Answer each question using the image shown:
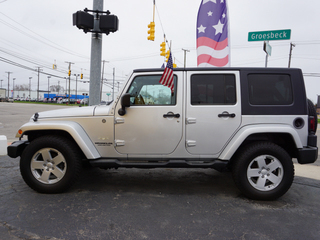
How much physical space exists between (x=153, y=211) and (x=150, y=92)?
1.70 m

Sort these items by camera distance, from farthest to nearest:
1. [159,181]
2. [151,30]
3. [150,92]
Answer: [151,30], [159,181], [150,92]

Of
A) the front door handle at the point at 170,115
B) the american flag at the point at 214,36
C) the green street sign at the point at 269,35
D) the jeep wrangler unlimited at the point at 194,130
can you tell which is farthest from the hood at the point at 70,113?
the green street sign at the point at 269,35

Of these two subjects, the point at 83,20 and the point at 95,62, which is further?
the point at 95,62

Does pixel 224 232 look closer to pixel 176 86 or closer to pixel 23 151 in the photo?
pixel 176 86

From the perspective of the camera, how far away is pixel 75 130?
3709 millimetres

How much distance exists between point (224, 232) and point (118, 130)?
6.48 feet

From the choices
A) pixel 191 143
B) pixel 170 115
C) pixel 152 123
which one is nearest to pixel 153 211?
pixel 191 143

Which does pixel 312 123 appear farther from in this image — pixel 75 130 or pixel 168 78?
pixel 75 130

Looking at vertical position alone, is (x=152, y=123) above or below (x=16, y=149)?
above

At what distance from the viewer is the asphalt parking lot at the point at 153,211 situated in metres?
2.76

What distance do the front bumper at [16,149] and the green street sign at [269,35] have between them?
25.2ft

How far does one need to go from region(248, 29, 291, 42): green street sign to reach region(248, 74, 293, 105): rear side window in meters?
5.52

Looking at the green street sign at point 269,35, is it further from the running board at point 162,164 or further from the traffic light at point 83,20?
the running board at point 162,164

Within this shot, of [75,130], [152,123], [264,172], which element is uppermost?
[152,123]
